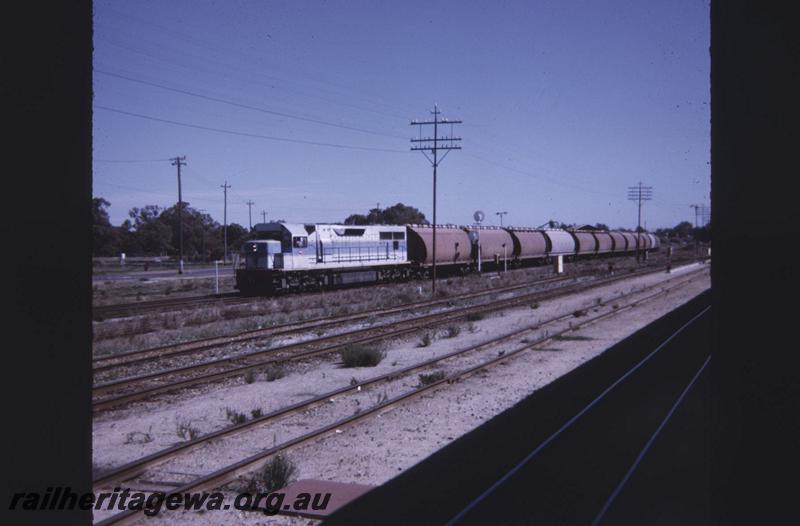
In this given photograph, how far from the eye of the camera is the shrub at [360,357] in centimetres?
1497

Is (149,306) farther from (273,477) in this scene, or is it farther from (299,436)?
(273,477)

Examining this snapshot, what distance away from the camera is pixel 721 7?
291 centimetres

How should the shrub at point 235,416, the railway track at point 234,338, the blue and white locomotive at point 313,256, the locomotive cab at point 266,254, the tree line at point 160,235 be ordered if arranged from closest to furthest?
1. the shrub at point 235,416
2. the railway track at point 234,338
3. the locomotive cab at point 266,254
4. the blue and white locomotive at point 313,256
5. the tree line at point 160,235

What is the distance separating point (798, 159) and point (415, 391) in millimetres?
9294

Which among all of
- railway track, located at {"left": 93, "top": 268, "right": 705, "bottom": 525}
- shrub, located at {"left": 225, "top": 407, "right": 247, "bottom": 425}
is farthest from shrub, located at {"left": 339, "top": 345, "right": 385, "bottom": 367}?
shrub, located at {"left": 225, "top": 407, "right": 247, "bottom": 425}

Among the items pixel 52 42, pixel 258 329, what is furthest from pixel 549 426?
pixel 258 329

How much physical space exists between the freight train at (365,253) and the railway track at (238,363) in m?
9.98

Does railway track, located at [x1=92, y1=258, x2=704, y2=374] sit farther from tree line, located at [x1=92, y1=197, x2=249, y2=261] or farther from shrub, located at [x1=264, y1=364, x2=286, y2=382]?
tree line, located at [x1=92, y1=197, x2=249, y2=261]

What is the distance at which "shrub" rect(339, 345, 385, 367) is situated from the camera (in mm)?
14969

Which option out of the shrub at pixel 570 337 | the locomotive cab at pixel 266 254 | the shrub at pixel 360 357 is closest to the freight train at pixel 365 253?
the locomotive cab at pixel 266 254

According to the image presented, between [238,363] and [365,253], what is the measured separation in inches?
867

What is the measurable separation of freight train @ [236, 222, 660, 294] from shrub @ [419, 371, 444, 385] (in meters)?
19.5

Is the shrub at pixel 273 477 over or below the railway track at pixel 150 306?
below

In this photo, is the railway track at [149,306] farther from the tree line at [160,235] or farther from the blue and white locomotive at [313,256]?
the tree line at [160,235]
